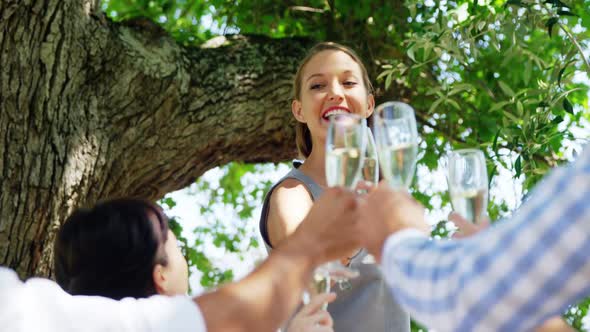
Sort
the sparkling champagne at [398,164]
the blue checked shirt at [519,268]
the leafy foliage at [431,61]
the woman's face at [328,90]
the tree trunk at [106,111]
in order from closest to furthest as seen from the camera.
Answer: the blue checked shirt at [519,268] → the sparkling champagne at [398,164] → the woman's face at [328,90] → the tree trunk at [106,111] → the leafy foliage at [431,61]

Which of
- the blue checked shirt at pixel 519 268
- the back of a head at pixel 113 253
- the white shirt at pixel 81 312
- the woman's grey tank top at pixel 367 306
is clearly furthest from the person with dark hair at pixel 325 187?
the blue checked shirt at pixel 519 268

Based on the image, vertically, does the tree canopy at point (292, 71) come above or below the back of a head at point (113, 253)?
above

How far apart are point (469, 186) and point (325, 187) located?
4.17 ft

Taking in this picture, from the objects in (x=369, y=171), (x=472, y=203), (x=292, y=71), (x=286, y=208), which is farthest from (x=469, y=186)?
(x=292, y=71)

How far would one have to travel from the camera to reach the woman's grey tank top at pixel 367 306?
9.51ft

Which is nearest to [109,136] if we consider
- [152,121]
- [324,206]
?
[152,121]

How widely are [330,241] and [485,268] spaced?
1.81 ft

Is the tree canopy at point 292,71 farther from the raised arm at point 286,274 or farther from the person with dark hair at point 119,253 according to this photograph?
the raised arm at point 286,274

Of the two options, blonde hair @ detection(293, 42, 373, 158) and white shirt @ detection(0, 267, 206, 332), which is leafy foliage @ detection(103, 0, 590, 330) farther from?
white shirt @ detection(0, 267, 206, 332)

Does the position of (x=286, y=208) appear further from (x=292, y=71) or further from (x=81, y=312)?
(x=292, y=71)

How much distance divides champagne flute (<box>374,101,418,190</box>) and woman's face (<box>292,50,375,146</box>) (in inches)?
54.1

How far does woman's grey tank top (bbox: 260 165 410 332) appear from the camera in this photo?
114 inches

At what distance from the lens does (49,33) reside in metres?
3.71

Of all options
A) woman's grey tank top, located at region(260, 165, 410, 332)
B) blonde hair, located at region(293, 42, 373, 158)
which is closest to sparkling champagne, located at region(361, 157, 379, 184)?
woman's grey tank top, located at region(260, 165, 410, 332)
